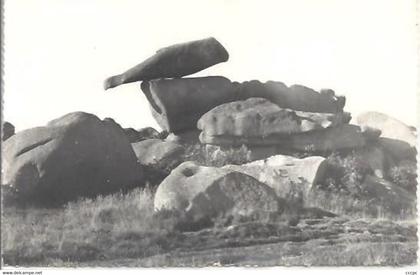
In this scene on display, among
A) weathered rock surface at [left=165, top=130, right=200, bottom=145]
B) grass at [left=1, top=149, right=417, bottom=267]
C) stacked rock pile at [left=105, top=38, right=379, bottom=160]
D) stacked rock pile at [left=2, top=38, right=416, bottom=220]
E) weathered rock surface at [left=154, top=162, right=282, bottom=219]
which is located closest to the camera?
grass at [left=1, top=149, right=417, bottom=267]

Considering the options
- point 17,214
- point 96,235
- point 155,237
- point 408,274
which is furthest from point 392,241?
point 17,214

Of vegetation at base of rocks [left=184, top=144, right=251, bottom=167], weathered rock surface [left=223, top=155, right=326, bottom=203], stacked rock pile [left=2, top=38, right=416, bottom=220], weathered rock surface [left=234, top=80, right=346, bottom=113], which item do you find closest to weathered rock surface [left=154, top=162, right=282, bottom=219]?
stacked rock pile [left=2, top=38, right=416, bottom=220]

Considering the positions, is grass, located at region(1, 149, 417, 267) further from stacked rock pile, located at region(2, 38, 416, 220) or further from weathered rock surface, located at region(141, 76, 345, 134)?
weathered rock surface, located at region(141, 76, 345, 134)

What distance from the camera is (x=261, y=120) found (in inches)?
500

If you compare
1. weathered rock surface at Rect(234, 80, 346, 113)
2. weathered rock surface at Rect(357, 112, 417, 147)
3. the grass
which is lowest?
the grass

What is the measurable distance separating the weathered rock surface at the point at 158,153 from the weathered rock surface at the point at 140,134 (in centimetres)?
15

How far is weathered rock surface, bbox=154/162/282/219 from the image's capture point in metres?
11.2

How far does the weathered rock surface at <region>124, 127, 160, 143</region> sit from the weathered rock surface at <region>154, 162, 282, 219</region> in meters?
2.31

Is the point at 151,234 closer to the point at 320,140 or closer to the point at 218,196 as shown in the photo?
the point at 218,196

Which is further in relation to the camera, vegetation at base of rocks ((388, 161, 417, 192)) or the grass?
vegetation at base of rocks ((388, 161, 417, 192))

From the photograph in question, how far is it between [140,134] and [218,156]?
73.5 inches

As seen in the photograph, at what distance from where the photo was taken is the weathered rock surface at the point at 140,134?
44.0ft

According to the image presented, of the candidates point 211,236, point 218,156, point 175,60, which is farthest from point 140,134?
point 211,236

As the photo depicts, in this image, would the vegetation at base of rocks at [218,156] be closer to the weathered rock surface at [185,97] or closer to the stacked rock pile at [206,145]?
the stacked rock pile at [206,145]
